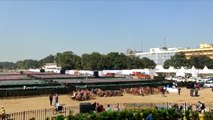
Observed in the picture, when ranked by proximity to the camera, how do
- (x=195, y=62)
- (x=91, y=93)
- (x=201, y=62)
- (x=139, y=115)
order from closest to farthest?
(x=139, y=115) < (x=91, y=93) < (x=195, y=62) < (x=201, y=62)

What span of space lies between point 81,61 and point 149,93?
108316 millimetres

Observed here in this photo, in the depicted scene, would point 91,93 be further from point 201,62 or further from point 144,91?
point 201,62

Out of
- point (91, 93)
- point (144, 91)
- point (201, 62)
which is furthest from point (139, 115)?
point (201, 62)

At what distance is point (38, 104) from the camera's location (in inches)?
1537

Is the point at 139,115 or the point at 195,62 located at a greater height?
the point at 195,62

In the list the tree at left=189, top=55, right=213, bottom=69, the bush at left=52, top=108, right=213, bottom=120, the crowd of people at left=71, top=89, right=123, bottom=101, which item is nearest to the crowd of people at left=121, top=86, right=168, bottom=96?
the crowd of people at left=71, top=89, right=123, bottom=101

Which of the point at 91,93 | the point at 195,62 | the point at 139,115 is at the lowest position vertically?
the point at 139,115

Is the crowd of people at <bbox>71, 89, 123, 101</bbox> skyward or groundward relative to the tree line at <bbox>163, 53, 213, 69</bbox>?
groundward

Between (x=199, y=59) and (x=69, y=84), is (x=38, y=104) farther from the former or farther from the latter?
(x=199, y=59)

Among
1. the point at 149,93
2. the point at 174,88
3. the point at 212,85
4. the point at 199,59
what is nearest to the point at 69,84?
the point at 149,93

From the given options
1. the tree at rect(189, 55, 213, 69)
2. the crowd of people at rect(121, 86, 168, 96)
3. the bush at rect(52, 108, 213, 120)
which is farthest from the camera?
the tree at rect(189, 55, 213, 69)

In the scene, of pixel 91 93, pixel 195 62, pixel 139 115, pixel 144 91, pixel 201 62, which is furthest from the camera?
pixel 201 62

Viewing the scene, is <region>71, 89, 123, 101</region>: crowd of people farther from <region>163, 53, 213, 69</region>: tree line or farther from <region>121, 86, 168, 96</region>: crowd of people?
<region>163, 53, 213, 69</region>: tree line

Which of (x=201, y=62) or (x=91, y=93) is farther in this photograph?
(x=201, y=62)
